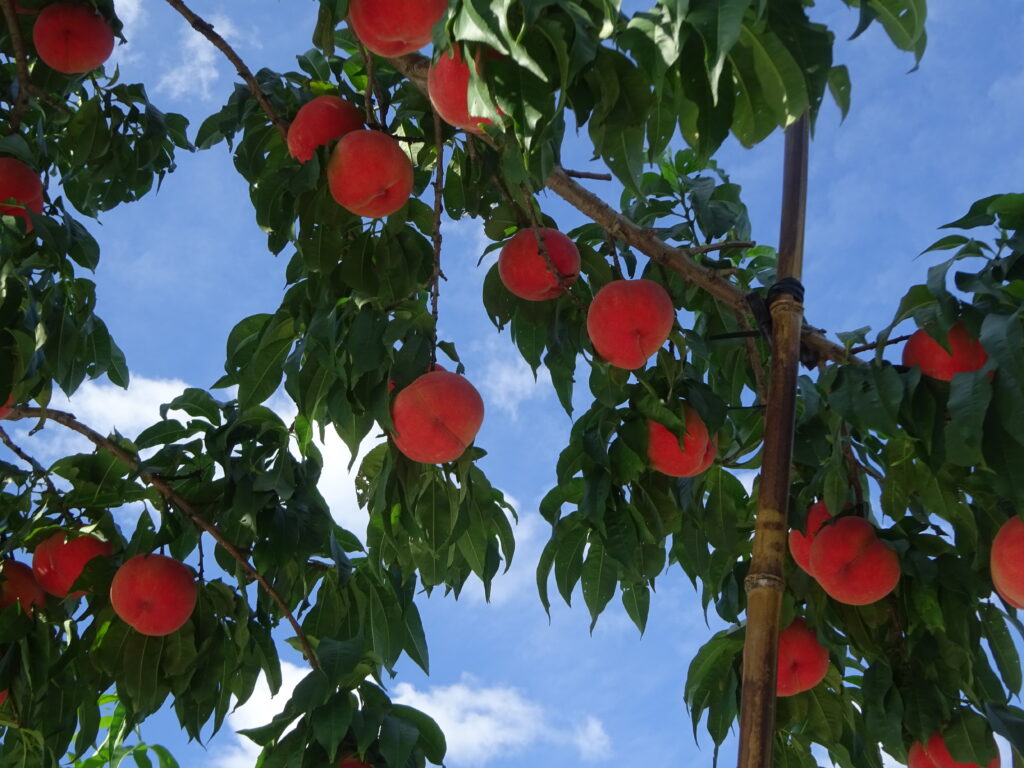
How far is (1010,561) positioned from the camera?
161 cm

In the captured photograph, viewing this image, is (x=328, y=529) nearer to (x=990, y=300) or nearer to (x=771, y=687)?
(x=771, y=687)

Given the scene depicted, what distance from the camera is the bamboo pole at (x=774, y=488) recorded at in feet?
4.34

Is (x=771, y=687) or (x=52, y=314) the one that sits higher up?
(x=52, y=314)

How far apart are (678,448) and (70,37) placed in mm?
1590

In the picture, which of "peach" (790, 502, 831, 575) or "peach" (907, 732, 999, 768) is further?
"peach" (790, 502, 831, 575)

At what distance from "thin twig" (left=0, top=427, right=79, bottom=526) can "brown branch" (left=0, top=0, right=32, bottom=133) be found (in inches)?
25.7

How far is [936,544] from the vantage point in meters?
1.83

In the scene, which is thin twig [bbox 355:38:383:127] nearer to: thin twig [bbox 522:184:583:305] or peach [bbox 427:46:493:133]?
thin twig [bbox 522:184:583:305]

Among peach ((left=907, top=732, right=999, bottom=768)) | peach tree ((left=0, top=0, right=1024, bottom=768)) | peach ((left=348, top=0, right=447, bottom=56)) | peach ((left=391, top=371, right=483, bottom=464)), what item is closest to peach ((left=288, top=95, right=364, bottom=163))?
peach tree ((left=0, top=0, right=1024, bottom=768))

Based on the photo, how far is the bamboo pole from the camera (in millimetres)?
1323

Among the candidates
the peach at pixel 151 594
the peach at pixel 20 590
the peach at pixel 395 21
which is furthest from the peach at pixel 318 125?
the peach at pixel 20 590

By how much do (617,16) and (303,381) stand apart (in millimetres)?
912

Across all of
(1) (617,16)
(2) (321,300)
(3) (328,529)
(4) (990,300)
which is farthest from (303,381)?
(4) (990,300)

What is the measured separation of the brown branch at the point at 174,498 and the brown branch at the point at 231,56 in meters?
0.72
